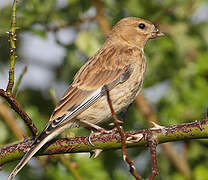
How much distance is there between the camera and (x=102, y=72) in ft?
15.4

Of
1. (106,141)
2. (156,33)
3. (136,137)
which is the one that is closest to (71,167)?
(106,141)

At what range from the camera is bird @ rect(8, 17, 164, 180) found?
4.12m

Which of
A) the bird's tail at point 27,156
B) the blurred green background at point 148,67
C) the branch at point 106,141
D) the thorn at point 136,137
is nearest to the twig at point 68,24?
the blurred green background at point 148,67

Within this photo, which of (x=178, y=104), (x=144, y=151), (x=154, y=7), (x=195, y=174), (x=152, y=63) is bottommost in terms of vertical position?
(x=195, y=174)

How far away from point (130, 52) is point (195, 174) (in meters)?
1.36

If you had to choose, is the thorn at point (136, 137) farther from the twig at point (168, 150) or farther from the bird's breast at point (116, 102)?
the twig at point (168, 150)

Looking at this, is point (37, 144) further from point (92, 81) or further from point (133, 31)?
point (133, 31)

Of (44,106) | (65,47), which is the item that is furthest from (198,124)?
(44,106)

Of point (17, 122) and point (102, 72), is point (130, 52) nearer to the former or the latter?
point (102, 72)

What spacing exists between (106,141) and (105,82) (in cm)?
140

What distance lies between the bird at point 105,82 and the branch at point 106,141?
0.22 meters

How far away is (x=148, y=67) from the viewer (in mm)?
4965

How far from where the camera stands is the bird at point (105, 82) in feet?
13.5

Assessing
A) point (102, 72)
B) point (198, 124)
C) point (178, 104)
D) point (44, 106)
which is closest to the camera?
point (198, 124)
